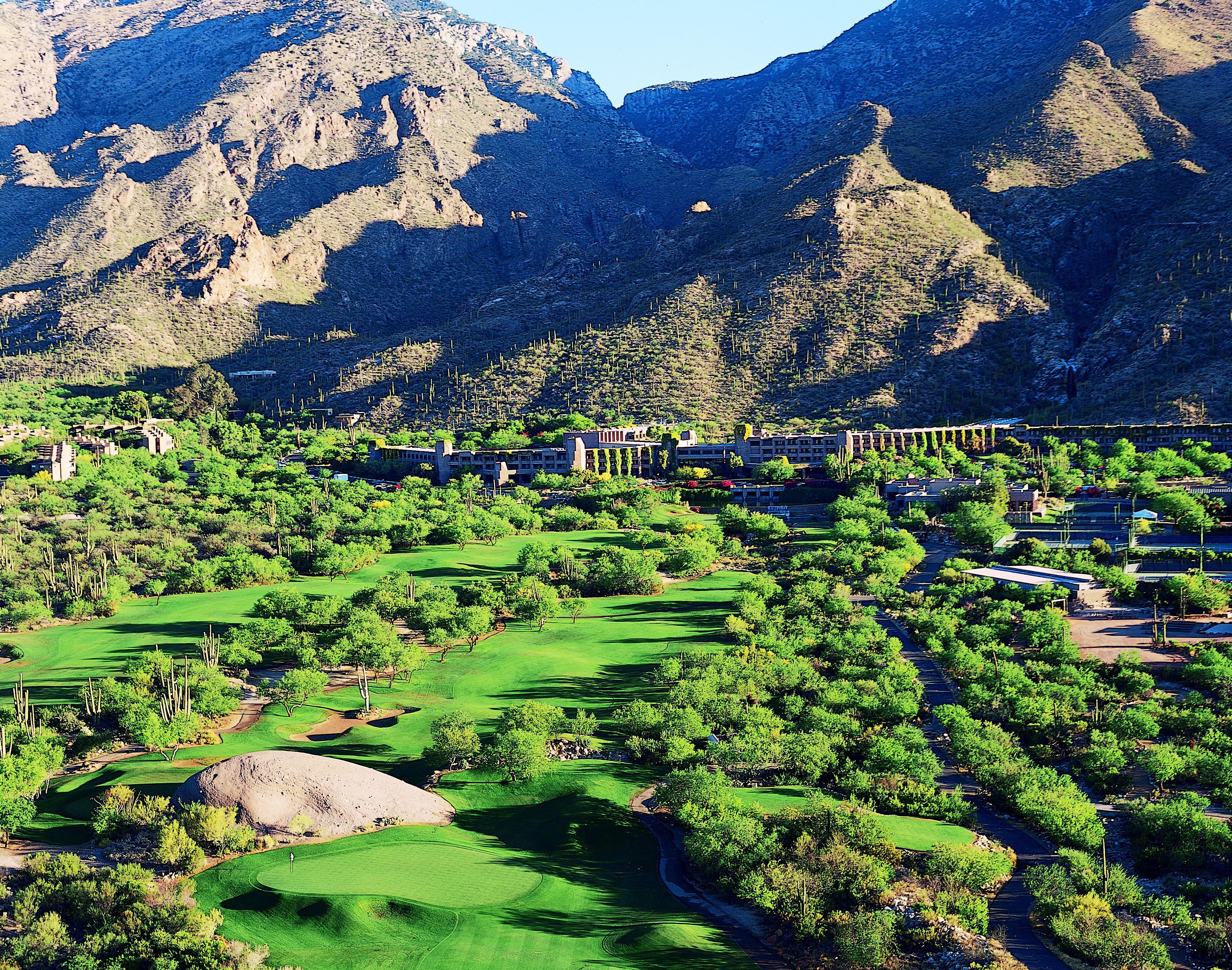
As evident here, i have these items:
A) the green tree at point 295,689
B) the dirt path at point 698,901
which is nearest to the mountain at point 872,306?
the green tree at point 295,689

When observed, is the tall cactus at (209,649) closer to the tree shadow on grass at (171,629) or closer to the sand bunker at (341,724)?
→ the tree shadow on grass at (171,629)

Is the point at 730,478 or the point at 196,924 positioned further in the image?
the point at 730,478

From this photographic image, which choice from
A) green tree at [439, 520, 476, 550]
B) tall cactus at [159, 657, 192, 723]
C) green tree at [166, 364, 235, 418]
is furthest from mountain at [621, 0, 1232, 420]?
green tree at [166, 364, 235, 418]

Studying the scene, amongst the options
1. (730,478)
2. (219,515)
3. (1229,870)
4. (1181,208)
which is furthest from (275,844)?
(1181,208)

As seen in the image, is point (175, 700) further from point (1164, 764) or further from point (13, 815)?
point (1164, 764)

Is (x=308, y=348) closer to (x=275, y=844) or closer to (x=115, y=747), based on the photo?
(x=115, y=747)

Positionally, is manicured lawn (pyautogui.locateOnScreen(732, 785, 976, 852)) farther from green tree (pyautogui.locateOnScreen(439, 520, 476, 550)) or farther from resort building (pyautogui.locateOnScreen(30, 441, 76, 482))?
resort building (pyautogui.locateOnScreen(30, 441, 76, 482))

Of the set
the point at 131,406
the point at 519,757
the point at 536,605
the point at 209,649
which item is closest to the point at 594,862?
the point at 519,757
